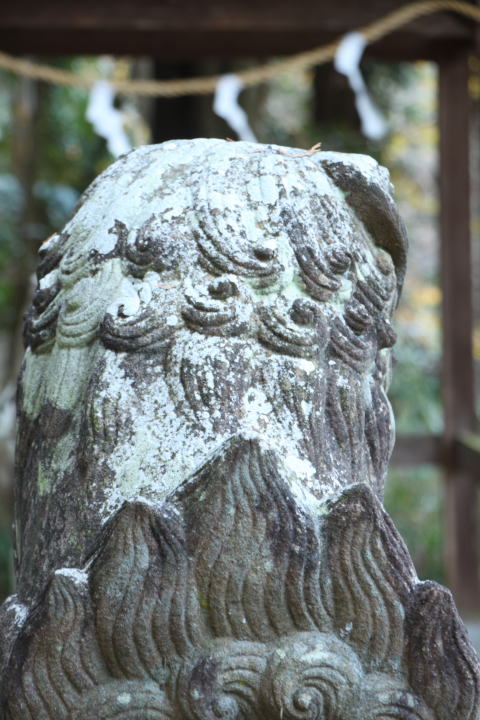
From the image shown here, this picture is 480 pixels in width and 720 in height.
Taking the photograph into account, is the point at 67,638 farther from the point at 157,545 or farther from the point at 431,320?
the point at 431,320

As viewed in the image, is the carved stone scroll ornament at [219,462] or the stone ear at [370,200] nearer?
the carved stone scroll ornament at [219,462]

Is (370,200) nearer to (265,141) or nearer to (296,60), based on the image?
(296,60)

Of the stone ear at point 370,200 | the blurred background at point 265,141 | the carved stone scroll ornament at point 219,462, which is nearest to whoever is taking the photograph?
the carved stone scroll ornament at point 219,462

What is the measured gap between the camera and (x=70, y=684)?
102 centimetres

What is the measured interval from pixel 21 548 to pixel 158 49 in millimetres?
3188

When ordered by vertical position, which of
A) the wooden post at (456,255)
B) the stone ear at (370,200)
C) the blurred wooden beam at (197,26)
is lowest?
the stone ear at (370,200)

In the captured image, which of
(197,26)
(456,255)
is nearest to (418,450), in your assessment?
(456,255)

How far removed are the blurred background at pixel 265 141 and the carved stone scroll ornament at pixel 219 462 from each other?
3.26 m

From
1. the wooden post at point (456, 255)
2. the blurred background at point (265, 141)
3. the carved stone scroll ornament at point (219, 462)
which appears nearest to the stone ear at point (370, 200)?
the carved stone scroll ornament at point (219, 462)

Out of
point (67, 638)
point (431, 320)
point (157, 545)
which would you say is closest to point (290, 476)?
point (157, 545)

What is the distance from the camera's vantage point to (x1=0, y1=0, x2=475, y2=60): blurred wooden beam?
12.6 feet

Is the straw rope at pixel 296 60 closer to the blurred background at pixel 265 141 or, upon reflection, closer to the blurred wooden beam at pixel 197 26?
the blurred wooden beam at pixel 197 26

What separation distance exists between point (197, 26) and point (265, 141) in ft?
6.98

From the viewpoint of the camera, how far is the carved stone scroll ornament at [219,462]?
102cm
